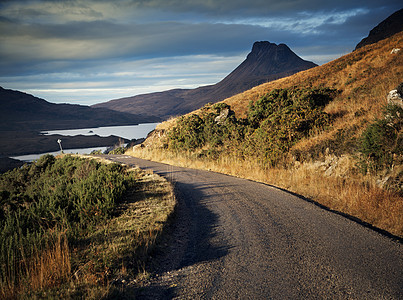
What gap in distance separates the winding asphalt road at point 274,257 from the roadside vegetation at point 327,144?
130 cm

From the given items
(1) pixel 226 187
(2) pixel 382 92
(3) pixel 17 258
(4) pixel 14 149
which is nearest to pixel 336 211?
(1) pixel 226 187

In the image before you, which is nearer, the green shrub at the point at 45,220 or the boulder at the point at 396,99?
the green shrub at the point at 45,220

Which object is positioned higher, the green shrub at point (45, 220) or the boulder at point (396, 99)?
the boulder at point (396, 99)

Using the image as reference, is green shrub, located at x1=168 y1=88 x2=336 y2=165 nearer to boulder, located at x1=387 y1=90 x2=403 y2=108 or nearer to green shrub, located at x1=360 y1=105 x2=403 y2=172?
boulder, located at x1=387 y1=90 x2=403 y2=108

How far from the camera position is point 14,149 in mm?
116250

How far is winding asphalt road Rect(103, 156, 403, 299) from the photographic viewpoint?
3172mm

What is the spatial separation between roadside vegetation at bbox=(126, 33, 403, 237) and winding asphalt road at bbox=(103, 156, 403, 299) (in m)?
1.30

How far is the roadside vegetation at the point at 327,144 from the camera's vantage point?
6547 millimetres

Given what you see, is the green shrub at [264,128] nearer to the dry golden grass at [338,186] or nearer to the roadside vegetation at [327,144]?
the roadside vegetation at [327,144]

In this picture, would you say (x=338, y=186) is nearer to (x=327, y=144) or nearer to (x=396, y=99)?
(x=327, y=144)

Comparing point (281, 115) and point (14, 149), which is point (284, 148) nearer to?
point (281, 115)

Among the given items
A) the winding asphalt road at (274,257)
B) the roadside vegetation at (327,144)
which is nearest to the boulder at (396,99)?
the roadside vegetation at (327,144)

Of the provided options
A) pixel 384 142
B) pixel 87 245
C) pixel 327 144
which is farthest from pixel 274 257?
pixel 327 144

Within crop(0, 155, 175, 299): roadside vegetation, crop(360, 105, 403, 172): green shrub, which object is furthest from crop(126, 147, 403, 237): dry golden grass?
crop(0, 155, 175, 299): roadside vegetation
